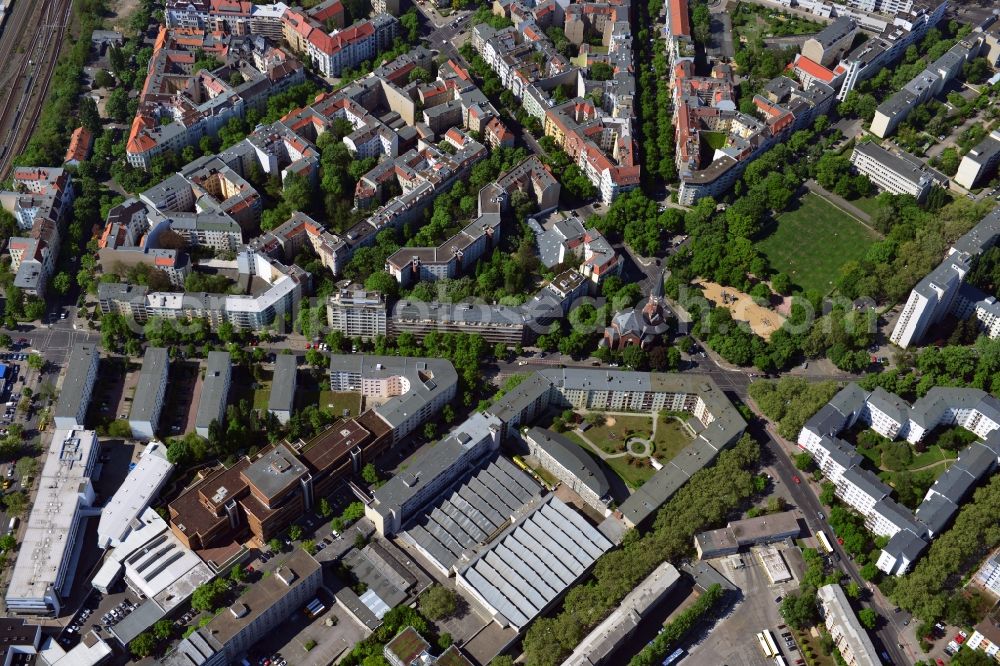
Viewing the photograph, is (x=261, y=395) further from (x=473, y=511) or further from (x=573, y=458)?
(x=573, y=458)

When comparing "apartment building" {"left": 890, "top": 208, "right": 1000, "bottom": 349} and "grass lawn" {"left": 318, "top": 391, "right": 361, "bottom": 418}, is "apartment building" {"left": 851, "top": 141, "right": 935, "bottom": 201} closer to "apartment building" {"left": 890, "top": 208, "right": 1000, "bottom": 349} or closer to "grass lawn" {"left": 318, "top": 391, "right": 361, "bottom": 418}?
"apartment building" {"left": 890, "top": 208, "right": 1000, "bottom": 349}

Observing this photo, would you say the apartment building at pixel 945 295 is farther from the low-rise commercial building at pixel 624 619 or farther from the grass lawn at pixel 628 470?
the low-rise commercial building at pixel 624 619

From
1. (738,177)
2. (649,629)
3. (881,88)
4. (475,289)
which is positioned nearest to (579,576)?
(649,629)

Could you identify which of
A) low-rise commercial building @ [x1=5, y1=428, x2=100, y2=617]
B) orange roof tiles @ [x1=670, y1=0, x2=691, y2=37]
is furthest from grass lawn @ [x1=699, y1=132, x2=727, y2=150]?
low-rise commercial building @ [x1=5, y1=428, x2=100, y2=617]

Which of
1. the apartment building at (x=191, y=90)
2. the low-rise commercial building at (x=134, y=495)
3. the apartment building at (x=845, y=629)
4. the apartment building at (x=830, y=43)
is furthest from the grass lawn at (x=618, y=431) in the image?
the apartment building at (x=830, y=43)

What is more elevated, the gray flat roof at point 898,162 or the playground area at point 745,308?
the gray flat roof at point 898,162

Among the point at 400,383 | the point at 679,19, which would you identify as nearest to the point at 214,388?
the point at 400,383
